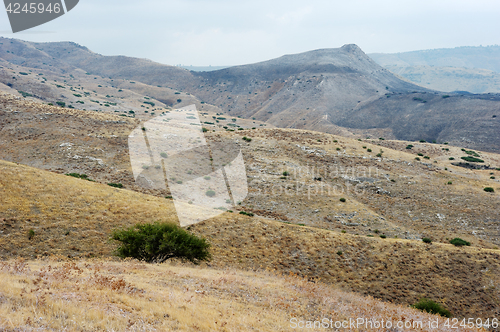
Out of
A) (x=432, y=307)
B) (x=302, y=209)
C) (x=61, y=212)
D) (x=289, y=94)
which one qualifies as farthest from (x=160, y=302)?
(x=289, y=94)

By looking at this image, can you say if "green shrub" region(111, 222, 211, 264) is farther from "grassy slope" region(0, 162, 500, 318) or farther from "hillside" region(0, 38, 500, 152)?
"hillside" region(0, 38, 500, 152)

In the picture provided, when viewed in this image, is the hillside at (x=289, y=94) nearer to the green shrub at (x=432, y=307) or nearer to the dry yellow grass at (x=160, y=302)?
the dry yellow grass at (x=160, y=302)

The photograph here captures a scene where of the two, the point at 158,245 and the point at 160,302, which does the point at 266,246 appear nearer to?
the point at 158,245

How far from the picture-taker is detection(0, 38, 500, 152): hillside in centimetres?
9831

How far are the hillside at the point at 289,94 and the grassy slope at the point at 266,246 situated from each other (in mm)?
63702

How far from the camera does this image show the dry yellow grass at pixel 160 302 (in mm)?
7422

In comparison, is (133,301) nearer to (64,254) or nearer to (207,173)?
(64,254)

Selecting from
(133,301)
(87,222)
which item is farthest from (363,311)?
(87,222)

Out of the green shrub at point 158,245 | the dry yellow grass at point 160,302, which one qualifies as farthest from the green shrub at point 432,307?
the green shrub at point 158,245

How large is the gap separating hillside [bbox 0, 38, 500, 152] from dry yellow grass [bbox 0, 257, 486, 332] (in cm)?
7639

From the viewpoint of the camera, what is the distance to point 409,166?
1826 inches

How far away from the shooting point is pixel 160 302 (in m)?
9.66

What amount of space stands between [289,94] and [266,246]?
135 meters

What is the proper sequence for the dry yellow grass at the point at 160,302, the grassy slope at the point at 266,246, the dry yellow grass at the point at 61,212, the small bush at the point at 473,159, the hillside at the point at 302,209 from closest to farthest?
the dry yellow grass at the point at 160,302 < the dry yellow grass at the point at 61,212 < the grassy slope at the point at 266,246 < the hillside at the point at 302,209 < the small bush at the point at 473,159
